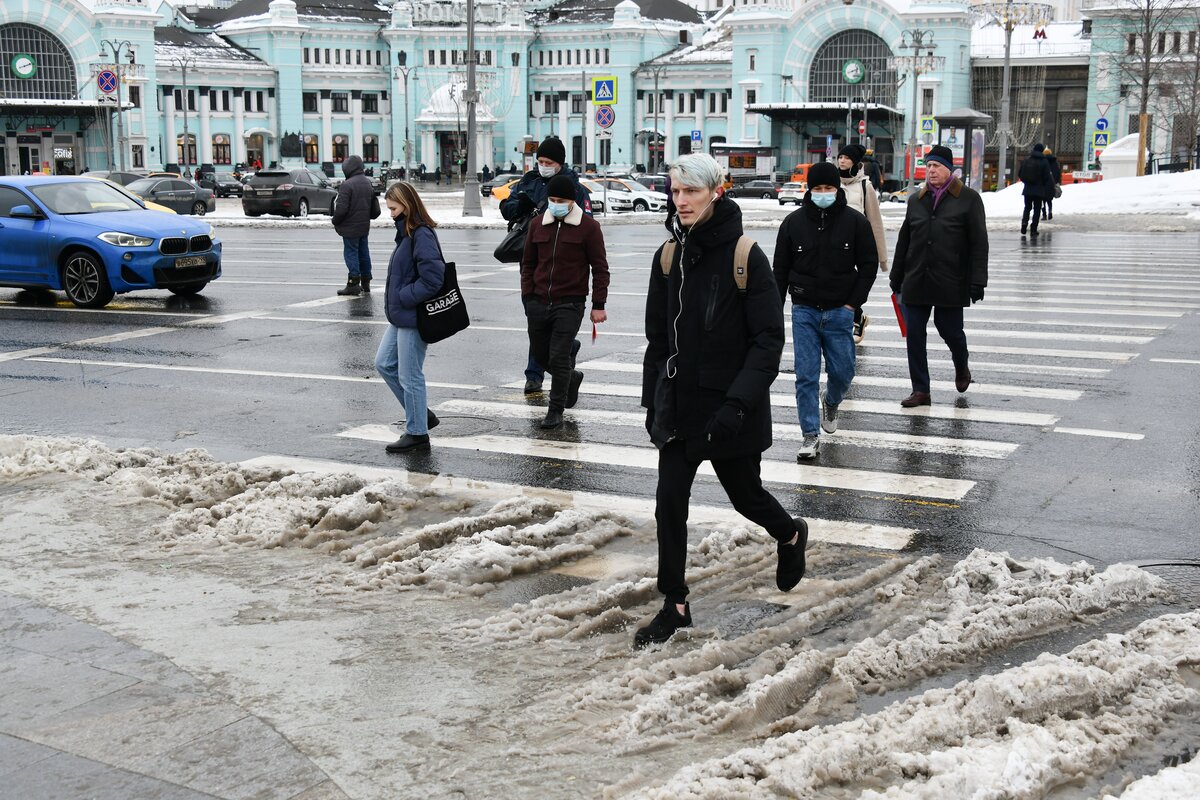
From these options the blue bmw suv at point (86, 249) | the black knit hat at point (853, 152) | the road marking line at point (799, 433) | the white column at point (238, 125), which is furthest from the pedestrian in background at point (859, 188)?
the white column at point (238, 125)

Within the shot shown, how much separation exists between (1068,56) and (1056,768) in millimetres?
90636

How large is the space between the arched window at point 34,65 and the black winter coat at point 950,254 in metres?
87.5

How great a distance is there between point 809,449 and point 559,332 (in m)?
2.12

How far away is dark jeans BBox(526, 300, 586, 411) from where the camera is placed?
379 inches

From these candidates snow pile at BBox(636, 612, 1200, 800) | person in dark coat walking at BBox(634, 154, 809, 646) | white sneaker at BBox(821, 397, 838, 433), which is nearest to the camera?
snow pile at BBox(636, 612, 1200, 800)

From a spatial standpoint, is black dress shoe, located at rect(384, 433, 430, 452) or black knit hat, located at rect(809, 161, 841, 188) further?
black dress shoe, located at rect(384, 433, 430, 452)

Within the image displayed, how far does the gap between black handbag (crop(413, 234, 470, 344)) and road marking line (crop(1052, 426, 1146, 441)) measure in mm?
4224

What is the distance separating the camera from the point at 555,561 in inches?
254

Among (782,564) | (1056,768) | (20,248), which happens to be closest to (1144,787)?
(1056,768)

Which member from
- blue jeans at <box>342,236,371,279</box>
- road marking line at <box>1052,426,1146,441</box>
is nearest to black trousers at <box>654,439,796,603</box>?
road marking line at <box>1052,426,1146,441</box>

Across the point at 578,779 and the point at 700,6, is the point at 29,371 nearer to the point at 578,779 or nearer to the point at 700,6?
the point at 578,779

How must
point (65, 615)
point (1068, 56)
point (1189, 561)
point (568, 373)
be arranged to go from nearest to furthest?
point (65, 615) < point (1189, 561) < point (568, 373) < point (1068, 56)

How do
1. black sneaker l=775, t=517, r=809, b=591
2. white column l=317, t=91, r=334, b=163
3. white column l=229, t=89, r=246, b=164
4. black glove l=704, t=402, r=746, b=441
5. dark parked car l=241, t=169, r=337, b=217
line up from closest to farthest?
black glove l=704, t=402, r=746, b=441 → black sneaker l=775, t=517, r=809, b=591 → dark parked car l=241, t=169, r=337, b=217 → white column l=229, t=89, r=246, b=164 → white column l=317, t=91, r=334, b=163

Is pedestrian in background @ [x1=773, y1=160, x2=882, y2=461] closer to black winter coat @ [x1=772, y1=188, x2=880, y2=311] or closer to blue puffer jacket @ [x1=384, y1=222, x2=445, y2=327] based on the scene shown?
black winter coat @ [x1=772, y1=188, x2=880, y2=311]
